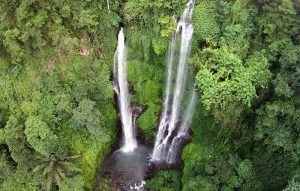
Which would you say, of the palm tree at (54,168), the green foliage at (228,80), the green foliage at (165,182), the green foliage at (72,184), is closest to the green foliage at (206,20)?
the green foliage at (228,80)

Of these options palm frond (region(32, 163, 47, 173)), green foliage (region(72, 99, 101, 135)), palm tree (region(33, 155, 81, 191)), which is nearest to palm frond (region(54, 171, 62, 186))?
palm tree (region(33, 155, 81, 191))

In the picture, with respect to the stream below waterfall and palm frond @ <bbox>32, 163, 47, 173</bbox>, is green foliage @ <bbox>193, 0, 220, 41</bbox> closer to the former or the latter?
the stream below waterfall

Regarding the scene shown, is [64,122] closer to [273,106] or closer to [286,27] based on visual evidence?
[273,106]

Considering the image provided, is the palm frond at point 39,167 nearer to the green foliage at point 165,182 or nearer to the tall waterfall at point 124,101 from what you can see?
the tall waterfall at point 124,101

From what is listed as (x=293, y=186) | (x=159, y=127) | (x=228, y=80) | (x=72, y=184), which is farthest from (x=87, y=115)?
(x=293, y=186)

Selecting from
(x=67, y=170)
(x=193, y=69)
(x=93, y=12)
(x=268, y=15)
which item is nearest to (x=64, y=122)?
(x=67, y=170)

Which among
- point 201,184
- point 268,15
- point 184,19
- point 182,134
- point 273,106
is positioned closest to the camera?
point 273,106

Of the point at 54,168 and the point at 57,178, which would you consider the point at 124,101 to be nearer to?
the point at 54,168
